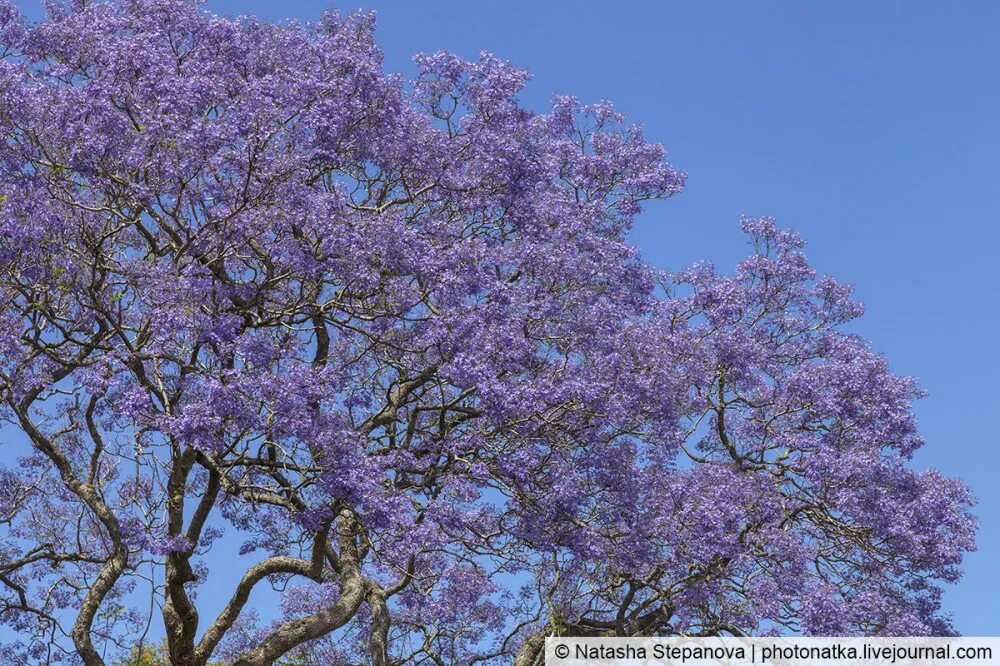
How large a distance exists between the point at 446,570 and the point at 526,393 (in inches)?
103

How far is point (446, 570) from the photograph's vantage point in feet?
50.0

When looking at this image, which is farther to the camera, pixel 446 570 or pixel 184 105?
pixel 446 570

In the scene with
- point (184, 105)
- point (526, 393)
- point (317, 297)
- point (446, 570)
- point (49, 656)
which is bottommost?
point (49, 656)

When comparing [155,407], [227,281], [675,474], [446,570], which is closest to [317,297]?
[227,281]

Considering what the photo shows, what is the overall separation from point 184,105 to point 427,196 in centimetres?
342

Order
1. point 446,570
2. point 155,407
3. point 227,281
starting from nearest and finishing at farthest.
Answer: point 155,407, point 227,281, point 446,570

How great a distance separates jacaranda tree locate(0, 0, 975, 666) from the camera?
13508 millimetres

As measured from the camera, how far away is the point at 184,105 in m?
13.6

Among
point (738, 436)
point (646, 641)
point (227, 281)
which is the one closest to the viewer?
point (227, 281)

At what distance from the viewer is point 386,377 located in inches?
625

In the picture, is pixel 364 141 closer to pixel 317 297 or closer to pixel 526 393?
pixel 317 297

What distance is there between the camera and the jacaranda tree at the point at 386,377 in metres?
13.5

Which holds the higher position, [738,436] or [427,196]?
[427,196]

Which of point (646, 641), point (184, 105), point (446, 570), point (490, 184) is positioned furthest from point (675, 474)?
point (184, 105)
